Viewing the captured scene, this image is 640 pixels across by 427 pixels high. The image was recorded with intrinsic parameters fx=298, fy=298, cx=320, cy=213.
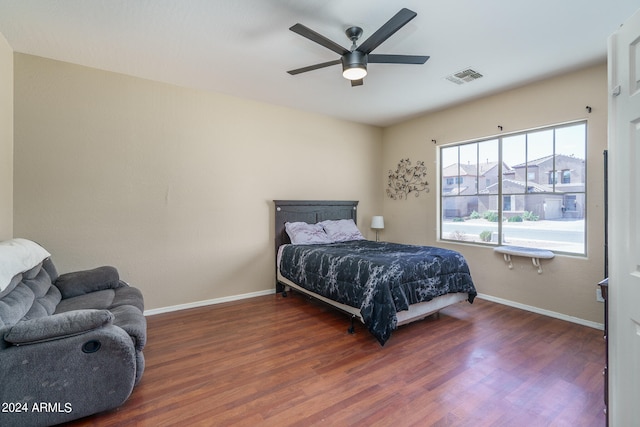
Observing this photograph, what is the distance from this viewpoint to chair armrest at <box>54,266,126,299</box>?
263 cm

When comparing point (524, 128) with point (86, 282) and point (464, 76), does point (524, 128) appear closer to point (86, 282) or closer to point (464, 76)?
point (464, 76)

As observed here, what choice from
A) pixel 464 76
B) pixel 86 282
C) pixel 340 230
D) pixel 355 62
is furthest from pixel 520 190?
pixel 86 282

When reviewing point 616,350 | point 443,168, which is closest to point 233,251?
point 443,168

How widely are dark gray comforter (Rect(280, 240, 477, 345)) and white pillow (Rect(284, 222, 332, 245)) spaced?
1.47ft

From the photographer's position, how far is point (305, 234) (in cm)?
425

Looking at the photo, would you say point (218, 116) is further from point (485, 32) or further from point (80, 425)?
point (80, 425)

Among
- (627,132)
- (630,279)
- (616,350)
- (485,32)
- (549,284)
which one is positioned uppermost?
(485,32)

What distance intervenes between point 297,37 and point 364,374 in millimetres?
2809

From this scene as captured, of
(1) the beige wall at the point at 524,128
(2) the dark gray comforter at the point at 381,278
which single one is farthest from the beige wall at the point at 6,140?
(1) the beige wall at the point at 524,128

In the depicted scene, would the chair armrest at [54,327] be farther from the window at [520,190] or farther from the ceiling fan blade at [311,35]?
the window at [520,190]

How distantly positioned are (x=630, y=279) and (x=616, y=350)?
0.32 meters

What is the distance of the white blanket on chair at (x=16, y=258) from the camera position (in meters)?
1.81

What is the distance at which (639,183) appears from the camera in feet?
3.32

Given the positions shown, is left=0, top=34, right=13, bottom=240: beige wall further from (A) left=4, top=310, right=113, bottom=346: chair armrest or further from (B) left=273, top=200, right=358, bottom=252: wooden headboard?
(B) left=273, top=200, right=358, bottom=252: wooden headboard
